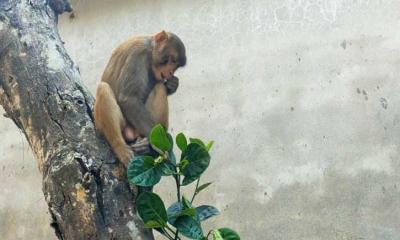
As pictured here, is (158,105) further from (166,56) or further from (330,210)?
(330,210)

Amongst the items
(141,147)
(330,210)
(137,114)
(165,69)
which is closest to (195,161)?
→ (141,147)

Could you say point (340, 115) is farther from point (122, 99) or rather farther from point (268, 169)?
point (122, 99)

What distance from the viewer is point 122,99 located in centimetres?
328

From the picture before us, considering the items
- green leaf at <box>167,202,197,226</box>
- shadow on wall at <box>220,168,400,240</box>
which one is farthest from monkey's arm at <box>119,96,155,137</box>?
shadow on wall at <box>220,168,400,240</box>

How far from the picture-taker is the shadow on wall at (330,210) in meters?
5.07

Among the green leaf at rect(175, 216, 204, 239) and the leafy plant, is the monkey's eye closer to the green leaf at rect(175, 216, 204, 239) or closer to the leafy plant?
the leafy plant

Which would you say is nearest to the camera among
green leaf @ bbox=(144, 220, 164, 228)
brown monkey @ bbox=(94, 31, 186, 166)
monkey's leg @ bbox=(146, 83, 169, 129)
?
green leaf @ bbox=(144, 220, 164, 228)

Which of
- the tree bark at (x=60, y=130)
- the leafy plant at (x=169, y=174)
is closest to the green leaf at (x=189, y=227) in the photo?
the leafy plant at (x=169, y=174)

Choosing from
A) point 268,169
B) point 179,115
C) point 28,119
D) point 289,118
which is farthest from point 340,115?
point 28,119

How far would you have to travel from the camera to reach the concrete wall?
5234mm

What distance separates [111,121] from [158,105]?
0.51 meters

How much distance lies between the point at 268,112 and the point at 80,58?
2176 millimetres

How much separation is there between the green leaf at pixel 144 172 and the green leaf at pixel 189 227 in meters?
0.19

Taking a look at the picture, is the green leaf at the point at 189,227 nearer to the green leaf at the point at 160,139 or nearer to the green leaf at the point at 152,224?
the green leaf at the point at 152,224
